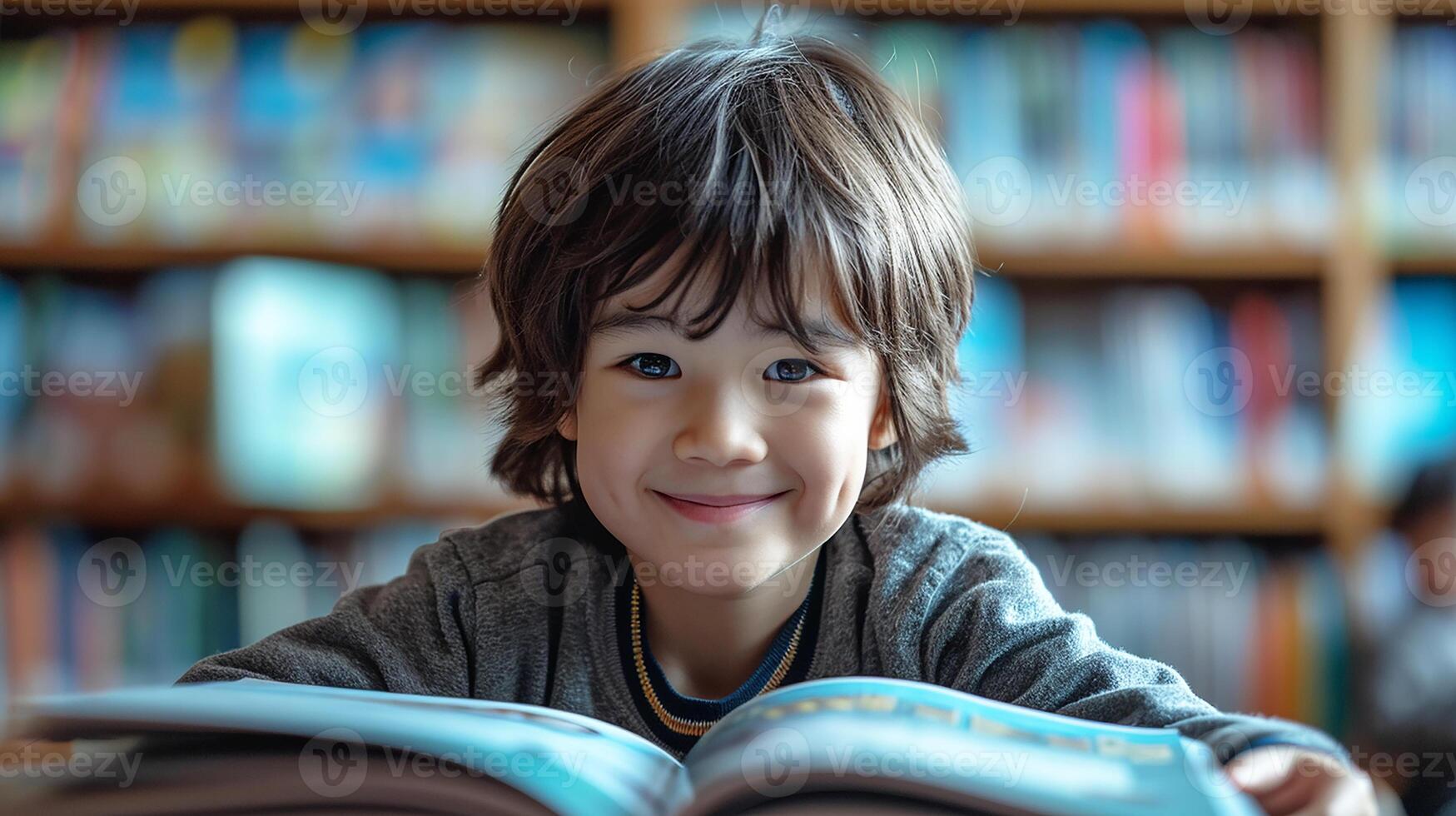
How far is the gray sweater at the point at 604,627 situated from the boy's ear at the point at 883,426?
6 centimetres

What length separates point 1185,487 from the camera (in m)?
1.78

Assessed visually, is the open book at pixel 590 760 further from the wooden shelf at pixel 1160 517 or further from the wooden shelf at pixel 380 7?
the wooden shelf at pixel 380 7

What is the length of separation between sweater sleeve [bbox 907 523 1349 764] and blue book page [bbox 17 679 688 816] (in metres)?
0.24

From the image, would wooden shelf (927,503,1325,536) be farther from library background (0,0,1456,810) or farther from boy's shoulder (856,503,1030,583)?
boy's shoulder (856,503,1030,583)

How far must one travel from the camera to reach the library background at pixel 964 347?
1751mm

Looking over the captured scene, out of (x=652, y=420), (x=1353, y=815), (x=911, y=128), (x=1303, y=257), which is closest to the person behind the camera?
(x=1353, y=815)

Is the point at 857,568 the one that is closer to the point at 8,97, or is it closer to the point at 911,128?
the point at 911,128

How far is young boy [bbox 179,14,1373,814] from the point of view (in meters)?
Answer: 0.73

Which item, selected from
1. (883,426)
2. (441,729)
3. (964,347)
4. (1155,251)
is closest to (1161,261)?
(1155,251)

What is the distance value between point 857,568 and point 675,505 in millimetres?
174

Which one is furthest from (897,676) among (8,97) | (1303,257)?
(8,97)

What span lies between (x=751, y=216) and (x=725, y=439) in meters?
0.14

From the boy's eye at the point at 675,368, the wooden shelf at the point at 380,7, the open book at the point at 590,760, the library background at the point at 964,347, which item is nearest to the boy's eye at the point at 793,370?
the boy's eye at the point at 675,368

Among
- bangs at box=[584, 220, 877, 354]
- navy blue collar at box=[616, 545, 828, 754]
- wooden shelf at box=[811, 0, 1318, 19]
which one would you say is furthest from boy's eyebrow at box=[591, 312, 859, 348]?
wooden shelf at box=[811, 0, 1318, 19]
